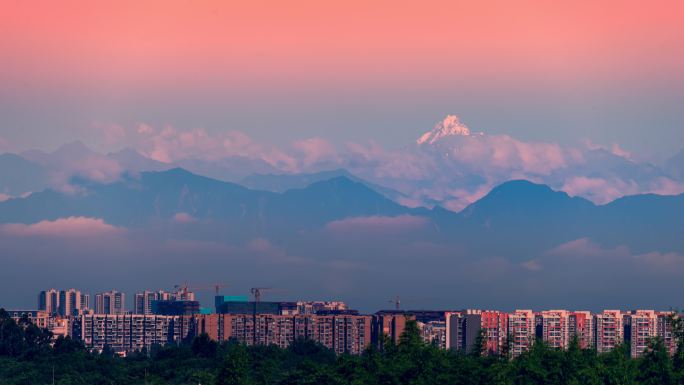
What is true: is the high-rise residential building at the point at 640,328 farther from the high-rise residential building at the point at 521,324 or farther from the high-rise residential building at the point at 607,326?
the high-rise residential building at the point at 521,324

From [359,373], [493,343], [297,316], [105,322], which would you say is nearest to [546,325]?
[493,343]

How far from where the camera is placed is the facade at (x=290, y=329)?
134875 mm

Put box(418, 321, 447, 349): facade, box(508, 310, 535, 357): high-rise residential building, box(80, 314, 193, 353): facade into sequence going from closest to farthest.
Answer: box(508, 310, 535, 357): high-rise residential building < box(418, 321, 447, 349): facade < box(80, 314, 193, 353): facade

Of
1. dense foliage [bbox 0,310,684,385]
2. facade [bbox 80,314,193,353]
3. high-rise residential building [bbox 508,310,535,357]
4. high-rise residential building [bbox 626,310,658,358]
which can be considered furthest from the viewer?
facade [bbox 80,314,193,353]

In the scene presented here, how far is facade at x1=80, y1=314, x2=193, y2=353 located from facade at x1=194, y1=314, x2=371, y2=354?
31.9 ft

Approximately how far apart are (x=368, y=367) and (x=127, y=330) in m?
108

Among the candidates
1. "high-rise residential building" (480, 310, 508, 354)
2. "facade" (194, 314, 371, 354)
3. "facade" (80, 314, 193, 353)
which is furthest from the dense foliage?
"facade" (80, 314, 193, 353)

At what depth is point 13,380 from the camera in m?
76.1

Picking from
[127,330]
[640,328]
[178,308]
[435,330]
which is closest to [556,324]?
[640,328]

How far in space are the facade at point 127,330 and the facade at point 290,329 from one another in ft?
31.9

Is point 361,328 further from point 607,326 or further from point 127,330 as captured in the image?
point 127,330

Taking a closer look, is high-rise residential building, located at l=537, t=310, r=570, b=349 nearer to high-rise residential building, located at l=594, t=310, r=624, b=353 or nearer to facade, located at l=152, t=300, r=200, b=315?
high-rise residential building, located at l=594, t=310, r=624, b=353

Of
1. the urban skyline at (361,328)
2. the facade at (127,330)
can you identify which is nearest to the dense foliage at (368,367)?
the urban skyline at (361,328)

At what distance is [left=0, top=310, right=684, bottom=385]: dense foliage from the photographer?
47531 mm
